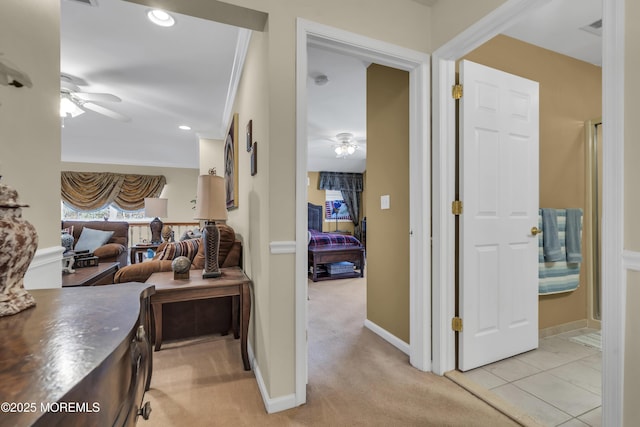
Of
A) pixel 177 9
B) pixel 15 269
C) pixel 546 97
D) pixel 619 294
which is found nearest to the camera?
pixel 15 269

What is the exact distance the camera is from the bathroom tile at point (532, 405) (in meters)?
1.46

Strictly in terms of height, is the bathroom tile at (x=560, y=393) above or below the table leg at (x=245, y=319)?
below

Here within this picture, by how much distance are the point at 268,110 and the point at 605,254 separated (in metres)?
1.61

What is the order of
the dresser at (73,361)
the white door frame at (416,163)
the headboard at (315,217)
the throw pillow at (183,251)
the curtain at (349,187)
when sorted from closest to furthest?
1. the dresser at (73,361)
2. the white door frame at (416,163)
3. the throw pillow at (183,251)
4. the headboard at (315,217)
5. the curtain at (349,187)

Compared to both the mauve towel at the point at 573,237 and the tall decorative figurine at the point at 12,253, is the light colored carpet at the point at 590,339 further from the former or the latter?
the tall decorative figurine at the point at 12,253

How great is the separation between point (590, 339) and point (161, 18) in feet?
13.7

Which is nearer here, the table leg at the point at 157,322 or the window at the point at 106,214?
the table leg at the point at 157,322

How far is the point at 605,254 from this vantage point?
1104 millimetres

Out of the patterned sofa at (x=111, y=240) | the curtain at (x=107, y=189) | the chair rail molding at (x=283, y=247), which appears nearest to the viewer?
the chair rail molding at (x=283, y=247)

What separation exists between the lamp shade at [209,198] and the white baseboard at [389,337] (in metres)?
1.64

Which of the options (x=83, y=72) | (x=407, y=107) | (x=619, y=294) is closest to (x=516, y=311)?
(x=619, y=294)

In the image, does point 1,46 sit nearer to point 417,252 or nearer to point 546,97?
point 417,252

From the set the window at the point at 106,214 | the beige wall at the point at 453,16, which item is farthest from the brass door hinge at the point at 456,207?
the window at the point at 106,214

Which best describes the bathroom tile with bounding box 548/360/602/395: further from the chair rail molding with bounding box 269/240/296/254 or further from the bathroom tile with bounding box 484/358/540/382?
the chair rail molding with bounding box 269/240/296/254
